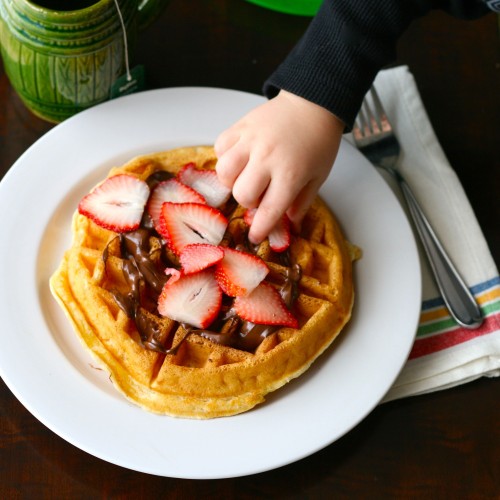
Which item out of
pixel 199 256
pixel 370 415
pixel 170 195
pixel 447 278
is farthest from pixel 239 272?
pixel 447 278

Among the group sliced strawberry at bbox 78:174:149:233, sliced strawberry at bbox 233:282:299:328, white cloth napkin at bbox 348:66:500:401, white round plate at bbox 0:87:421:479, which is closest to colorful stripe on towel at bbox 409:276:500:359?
white cloth napkin at bbox 348:66:500:401

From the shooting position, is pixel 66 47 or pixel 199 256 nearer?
pixel 199 256

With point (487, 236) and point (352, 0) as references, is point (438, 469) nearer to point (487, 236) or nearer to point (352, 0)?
point (487, 236)

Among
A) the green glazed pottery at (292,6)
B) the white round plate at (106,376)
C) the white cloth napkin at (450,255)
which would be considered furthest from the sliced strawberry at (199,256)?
the green glazed pottery at (292,6)

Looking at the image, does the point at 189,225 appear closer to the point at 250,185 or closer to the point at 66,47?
the point at 250,185

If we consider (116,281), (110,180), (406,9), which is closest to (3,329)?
(116,281)

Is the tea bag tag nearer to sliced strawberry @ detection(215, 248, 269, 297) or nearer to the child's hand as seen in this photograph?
the child's hand
